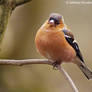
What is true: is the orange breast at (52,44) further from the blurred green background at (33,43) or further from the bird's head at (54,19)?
the blurred green background at (33,43)

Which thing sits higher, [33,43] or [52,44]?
[52,44]

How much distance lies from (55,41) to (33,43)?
1.52m

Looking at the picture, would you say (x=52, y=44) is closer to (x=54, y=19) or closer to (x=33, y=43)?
(x=54, y=19)

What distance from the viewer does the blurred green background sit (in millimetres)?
4270

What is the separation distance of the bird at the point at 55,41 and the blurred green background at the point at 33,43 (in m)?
1.20

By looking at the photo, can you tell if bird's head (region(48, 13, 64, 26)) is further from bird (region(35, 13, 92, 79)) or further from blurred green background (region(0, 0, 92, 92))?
blurred green background (region(0, 0, 92, 92))

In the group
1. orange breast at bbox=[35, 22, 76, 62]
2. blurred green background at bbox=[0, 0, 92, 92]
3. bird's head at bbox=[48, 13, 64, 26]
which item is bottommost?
blurred green background at bbox=[0, 0, 92, 92]

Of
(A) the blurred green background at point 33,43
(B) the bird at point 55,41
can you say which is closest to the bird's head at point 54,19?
(B) the bird at point 55,41

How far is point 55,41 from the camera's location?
2939 mm

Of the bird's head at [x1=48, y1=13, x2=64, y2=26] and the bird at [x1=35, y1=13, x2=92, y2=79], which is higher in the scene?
the bird's head at [x1=48, y1=13, x2=64, y2=26]

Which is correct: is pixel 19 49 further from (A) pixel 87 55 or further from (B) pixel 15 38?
(A) pixel 87 55

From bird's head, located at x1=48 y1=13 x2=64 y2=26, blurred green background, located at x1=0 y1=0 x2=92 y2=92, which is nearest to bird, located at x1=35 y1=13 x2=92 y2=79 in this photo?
bird's head, located at x1=48 y1=13 x2=64 y2=26

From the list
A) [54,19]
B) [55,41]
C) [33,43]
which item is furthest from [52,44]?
[33,43]

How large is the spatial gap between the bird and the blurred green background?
120 centimetres
